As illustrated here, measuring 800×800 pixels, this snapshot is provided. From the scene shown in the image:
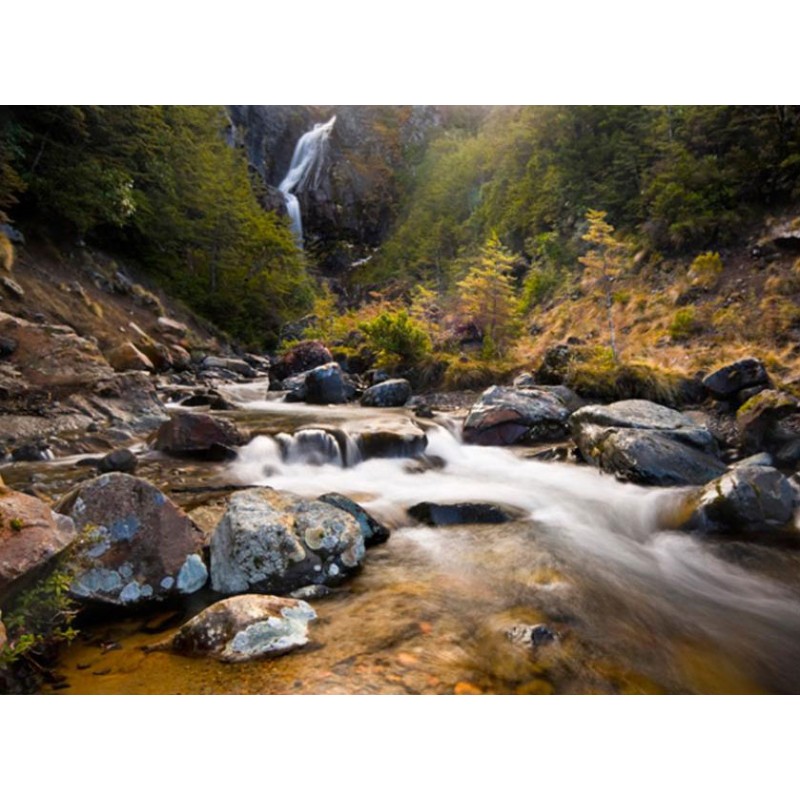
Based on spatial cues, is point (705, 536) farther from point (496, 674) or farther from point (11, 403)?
point (11, 403)

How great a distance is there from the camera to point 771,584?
435cm

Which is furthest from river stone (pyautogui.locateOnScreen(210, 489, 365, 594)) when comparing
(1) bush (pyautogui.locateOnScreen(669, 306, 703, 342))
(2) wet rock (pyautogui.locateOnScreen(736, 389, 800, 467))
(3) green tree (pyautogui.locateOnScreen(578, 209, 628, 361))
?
(1) bush (pyautogui.locateOnScreen(669, 306, 703, 342))

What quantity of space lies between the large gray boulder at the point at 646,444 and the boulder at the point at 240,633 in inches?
215

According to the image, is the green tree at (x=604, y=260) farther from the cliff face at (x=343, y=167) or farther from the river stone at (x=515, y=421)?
the cliff face at (x=343, y=167)

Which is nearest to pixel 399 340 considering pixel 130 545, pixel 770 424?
pixel 770 424

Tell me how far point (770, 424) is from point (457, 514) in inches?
225

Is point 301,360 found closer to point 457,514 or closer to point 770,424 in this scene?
point 457,514

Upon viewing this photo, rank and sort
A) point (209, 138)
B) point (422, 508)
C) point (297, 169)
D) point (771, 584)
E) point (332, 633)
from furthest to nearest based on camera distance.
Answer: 1. point (297, 169)
2. point (209, 138)
3. point (422, 508)
4. point (771, 584)
5. point (332, 633)

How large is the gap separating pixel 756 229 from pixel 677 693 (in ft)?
52.4

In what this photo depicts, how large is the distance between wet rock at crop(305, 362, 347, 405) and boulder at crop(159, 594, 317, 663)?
10.3 meters

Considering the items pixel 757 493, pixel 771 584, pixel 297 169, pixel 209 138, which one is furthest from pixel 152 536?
pixel 297 169

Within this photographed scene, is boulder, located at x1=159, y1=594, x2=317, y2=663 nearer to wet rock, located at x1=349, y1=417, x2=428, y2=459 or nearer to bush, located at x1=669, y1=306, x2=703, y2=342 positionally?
wet rock, located at x1=349, y1=417, x2=428, y2=459

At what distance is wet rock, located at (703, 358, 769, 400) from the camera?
8.91 metres

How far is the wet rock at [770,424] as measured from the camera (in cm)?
736
